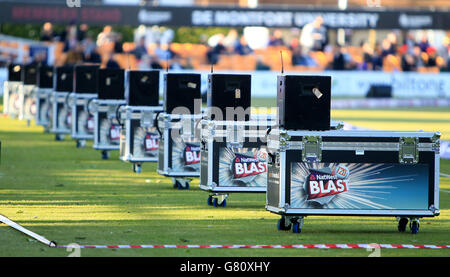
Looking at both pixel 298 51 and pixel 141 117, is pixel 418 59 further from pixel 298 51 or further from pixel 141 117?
pixel 141 117

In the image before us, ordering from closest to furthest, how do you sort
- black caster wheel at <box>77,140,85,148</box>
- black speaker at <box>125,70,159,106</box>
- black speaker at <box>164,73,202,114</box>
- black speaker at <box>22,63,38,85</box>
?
black speaker at <box>164,73,202,114</box>, black speaker at <box>125,70,159,106</box>, black caster wheel at <box>77,140,85,148</box>, black speaker at <box>22,63,38,85</box>

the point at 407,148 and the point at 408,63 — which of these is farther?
the point at 408,63

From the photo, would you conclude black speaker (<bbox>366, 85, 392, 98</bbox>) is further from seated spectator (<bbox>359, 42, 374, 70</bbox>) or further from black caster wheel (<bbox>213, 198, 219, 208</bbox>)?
black caster wheel (<bbox>213, 198, 219, 208</bbox>)

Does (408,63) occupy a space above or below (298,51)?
below

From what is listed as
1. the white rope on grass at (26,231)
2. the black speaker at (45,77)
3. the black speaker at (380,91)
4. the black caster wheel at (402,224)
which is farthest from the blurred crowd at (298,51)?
the black caster wheel at (402,224)

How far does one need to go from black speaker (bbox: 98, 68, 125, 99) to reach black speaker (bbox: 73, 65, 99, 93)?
293 cm

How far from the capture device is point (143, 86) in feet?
65.6

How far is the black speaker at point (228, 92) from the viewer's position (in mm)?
Answer: 15398

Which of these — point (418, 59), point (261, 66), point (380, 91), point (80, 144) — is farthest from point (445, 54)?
point (80, 144)

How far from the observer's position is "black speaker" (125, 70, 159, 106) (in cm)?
1998

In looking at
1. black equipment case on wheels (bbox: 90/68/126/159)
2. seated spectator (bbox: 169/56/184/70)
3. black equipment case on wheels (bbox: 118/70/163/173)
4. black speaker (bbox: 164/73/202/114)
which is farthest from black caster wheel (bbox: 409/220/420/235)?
seated spectator (bbox: 169/56/184/70)

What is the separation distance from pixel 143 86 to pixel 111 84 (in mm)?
2859

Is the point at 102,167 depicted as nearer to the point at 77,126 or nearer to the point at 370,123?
the point at 77,126

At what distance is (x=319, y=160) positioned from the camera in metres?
12.9
